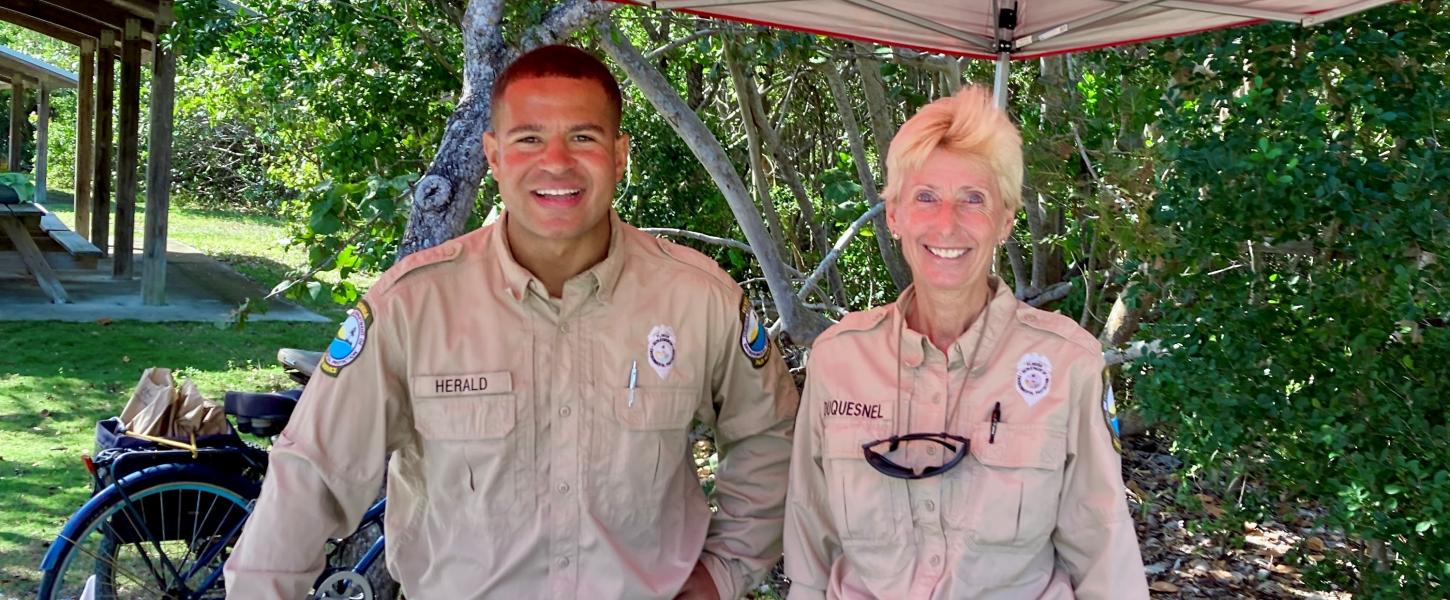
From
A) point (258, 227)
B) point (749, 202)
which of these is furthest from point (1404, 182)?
point (258, 227)

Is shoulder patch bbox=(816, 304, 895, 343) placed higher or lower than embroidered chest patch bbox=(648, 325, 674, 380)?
higher

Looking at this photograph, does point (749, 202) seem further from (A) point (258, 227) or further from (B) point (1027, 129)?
(A) point (258, 227)

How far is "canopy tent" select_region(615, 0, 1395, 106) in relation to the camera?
3328 millimetres

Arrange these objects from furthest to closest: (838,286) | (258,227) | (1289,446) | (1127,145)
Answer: (258,227)
(838,286)
(1127,145)
(1289,446)

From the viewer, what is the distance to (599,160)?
249cm

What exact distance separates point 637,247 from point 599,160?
0.79 ft

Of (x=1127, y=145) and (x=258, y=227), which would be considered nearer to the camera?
(x=1127, y=145)

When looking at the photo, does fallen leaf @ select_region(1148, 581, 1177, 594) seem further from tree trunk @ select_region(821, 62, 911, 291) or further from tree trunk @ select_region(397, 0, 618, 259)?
tree trunk @ select_region(397, 0, 618, 259)

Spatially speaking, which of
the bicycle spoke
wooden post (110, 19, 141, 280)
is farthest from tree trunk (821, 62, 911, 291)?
wooden post (110, 19, 141, 280)

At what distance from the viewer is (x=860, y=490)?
244 cm

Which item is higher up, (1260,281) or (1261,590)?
(1260,281)

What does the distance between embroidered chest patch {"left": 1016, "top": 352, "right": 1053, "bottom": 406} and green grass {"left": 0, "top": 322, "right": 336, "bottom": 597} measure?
4487 mm

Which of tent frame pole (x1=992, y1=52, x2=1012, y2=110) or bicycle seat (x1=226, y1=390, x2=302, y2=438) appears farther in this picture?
bicycle seat (x1=226, y1=390, x2=302, y2=438)

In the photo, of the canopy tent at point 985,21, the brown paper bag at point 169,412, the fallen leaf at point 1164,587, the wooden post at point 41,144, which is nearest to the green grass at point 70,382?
the brown paper bag at point 169,412
